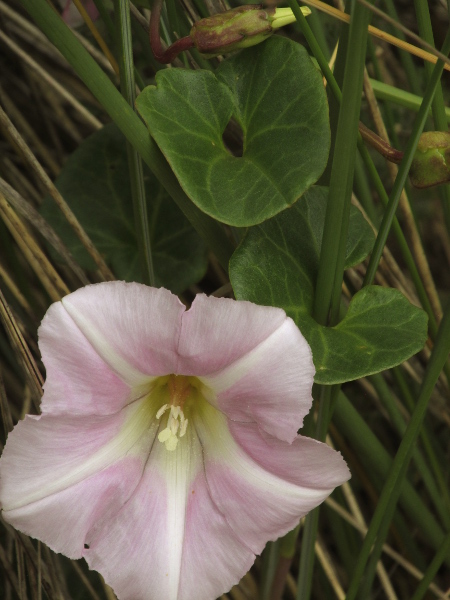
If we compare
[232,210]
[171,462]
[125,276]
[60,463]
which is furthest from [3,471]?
[125,276]

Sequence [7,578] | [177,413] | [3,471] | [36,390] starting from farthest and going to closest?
[7,578] < [36,390] < [177,413] < [3,471]

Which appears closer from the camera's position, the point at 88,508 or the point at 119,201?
the point at 88,508

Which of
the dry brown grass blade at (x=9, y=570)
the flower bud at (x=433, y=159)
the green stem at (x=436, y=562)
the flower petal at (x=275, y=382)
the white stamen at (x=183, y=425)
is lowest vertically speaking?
the green stem at (x=436, y=562)

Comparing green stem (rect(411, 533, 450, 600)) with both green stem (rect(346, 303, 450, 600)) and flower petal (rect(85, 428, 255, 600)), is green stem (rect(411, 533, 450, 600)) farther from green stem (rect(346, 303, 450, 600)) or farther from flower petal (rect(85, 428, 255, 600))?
flower petal (rect(85, 428, 255, 600))

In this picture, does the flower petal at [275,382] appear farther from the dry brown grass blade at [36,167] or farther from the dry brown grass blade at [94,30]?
the dry brown grass blade at [94,30]

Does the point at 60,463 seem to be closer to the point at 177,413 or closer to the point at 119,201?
the point at 177,413

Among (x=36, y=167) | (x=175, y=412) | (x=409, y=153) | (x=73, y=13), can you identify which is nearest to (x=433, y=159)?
(x=409, y=153)

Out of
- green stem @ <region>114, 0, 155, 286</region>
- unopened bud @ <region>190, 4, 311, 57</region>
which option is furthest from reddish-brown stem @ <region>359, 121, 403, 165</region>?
green stem @ <region>114, 0, 155, 286</region>

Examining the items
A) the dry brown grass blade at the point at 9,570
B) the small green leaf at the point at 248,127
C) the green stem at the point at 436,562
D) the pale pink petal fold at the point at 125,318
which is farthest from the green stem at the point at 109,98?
the dry brown grass blade at the point at 9,570
